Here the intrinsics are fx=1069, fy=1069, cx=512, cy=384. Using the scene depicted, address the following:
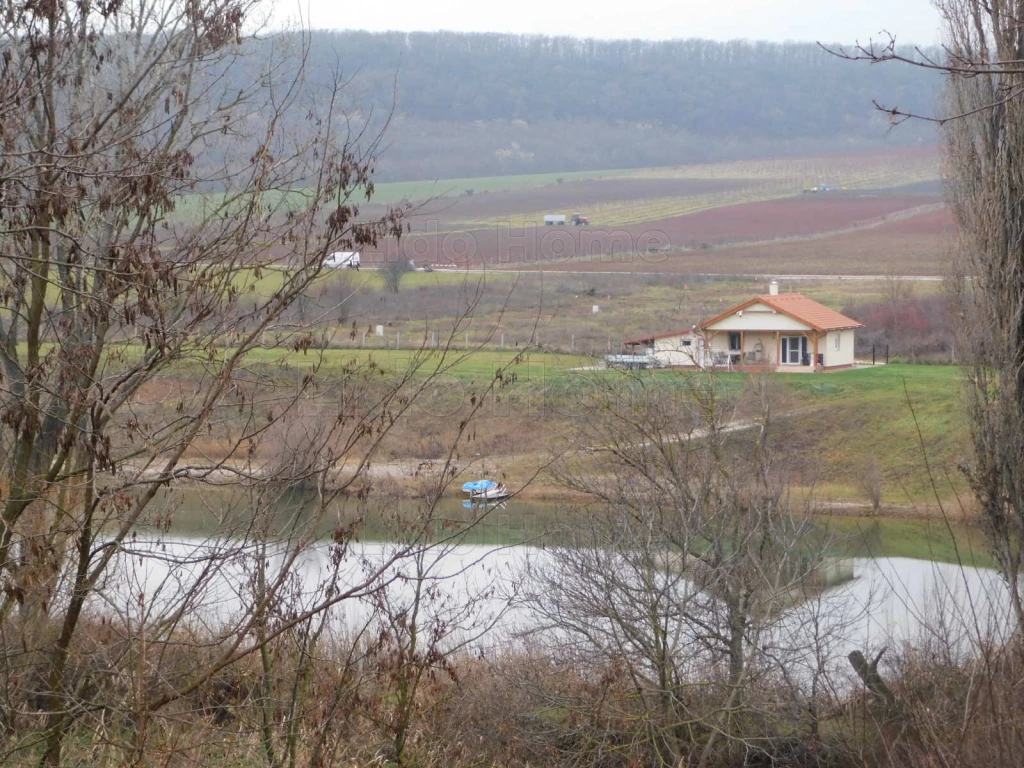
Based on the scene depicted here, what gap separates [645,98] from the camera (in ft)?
402

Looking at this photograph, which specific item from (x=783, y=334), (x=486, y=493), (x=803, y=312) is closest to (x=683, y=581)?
(x=486, y=493)

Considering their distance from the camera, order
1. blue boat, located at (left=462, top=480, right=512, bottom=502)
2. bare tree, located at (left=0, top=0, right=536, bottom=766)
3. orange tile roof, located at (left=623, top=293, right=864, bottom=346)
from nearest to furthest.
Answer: bare tree, located at (left=0, top=0, right=536, bottom=766)
blue boat, located at (left=462, top=480, right=512, bottom=502)
orange tile roof, located at (left=623, top=293, right=864, bottom=346)

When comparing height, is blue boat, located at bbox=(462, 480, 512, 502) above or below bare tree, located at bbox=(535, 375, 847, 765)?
above

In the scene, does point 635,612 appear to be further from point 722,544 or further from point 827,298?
point 827,298

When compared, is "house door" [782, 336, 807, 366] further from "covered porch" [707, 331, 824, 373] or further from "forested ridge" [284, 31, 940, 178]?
"forested ridge" [284, 31, 940, 178]

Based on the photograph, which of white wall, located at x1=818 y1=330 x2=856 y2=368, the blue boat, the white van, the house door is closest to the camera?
the white van

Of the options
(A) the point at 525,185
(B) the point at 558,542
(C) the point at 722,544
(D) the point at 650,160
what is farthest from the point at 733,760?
(D) the point at 650,160

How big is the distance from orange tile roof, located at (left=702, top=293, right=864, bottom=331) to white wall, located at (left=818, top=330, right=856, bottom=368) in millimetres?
256

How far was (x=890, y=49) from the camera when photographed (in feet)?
12.1

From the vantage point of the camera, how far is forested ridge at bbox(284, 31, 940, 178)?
10019 cm

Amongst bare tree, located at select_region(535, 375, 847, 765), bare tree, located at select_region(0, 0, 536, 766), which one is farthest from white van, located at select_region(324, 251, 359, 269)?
bare tree, located at select_region(535, 375, 847, 765)

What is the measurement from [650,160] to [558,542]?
10268 centimetres

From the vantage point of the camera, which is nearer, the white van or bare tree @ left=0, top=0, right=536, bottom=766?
bare tree @ left=0, top=0, right=536, bottom=766

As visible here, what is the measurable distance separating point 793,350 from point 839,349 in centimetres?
170
